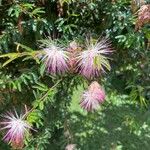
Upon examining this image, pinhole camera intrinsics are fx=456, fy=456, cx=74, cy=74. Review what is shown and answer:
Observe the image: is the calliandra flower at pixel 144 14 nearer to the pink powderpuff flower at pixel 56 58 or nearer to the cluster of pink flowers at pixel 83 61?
the cluster of pink flowers at pixel 83 61

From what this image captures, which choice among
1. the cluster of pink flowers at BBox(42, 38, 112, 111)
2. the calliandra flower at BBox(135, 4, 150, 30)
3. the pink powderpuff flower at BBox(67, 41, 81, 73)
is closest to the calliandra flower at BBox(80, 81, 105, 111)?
the cluster of pink flowers at BBox(42, 38, 112, 111)

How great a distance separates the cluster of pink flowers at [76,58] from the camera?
2.50 m

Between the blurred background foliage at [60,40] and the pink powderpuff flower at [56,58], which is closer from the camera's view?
the pink powderpuff flower at [56,58]

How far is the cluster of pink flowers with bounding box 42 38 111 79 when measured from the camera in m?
2.50

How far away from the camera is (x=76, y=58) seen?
2555 mm

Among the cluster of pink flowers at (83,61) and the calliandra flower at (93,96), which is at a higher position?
the cluster of pink flowers at (83,61)

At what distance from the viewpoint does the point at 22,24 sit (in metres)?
2.93

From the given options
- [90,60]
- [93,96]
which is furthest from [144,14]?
[93,96]

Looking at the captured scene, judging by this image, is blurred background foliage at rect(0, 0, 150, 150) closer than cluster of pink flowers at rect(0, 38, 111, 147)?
No

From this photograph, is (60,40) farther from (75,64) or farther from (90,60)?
(90,60)

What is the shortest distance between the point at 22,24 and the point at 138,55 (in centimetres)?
84

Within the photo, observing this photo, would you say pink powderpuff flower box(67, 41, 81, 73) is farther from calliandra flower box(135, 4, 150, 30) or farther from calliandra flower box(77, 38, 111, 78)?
calliandra flower box(135, 4, 150, 30)

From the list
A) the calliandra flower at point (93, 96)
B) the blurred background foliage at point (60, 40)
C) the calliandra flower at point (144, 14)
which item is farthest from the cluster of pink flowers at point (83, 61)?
the calliandra flower at point (144, 14)

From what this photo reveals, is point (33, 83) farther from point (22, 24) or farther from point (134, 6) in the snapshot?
point (134, 6)
